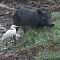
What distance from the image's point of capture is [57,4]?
18125 mm

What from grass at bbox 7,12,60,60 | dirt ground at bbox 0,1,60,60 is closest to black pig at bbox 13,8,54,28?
dirt ground at bbox 0,1,60,60

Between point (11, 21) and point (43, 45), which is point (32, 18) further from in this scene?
point (43, 45)

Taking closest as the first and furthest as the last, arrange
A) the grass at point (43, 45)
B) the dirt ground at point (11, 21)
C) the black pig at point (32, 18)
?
the grass at point (43, 45), the dirt ground at point (11, 21), the black pig at point (32, 18)

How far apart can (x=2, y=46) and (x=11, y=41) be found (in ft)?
1.58

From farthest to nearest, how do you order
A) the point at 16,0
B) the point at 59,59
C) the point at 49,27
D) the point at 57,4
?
the point at 16,0 < the point at 57,4 < the point at 49,27 < the point at 59,59

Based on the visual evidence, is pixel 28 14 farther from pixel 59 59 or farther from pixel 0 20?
pixel 59 59

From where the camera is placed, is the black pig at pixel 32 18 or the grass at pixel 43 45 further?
the black pig at pixel 32 18

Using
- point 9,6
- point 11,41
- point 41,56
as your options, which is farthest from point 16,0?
point 41,56

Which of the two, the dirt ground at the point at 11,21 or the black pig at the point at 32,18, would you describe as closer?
the dirt ground at the point at 11,21

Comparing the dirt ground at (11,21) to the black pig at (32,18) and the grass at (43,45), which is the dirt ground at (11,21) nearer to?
the grass at (43,45)

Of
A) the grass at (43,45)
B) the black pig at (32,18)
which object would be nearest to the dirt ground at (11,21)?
the grass at (43,45)

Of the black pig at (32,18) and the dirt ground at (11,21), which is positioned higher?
the black pig at (32,18)

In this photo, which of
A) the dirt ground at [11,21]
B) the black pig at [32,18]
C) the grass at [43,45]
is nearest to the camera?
the grass at [43,45]

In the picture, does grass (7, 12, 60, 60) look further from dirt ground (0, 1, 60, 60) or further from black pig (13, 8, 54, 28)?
black pig (13, 8, 54, 28)
